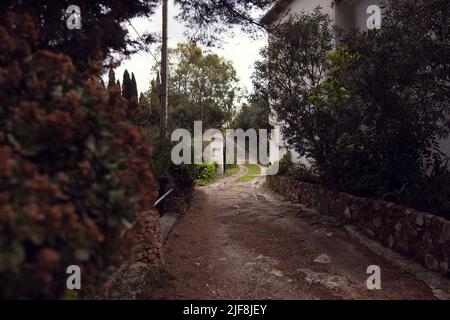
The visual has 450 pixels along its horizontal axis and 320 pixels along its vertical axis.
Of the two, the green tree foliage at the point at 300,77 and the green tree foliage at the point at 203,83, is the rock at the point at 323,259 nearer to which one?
the green tree foliage at the point at 300,77

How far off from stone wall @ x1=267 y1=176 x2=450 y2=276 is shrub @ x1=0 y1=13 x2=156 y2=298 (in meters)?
3.70

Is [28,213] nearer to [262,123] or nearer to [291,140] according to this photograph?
[291,140]

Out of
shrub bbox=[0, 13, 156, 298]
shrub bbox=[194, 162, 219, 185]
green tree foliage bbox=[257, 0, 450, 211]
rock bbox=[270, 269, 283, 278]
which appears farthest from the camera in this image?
shrub bbox=[194, 162, 219, 185]

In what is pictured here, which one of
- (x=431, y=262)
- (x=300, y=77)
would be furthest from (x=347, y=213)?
(x=300, y=77)

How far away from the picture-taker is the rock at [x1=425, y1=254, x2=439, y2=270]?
173 inches

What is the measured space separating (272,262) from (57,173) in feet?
11.7

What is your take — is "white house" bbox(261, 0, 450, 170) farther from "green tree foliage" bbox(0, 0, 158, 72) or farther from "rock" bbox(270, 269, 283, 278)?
"green tree foliage" bbox(0, 0, 158, 72)

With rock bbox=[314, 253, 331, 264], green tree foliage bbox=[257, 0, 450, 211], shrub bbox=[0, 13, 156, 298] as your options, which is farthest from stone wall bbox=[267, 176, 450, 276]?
shrub bbox=[0, 13, 156, 298]

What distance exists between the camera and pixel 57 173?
6.11 feet

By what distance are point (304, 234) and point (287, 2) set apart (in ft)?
32.7

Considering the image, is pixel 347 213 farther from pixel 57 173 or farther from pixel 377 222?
pixel 57 173

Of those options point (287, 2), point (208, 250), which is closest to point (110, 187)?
point (208, 250)

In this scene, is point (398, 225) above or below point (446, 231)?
below
